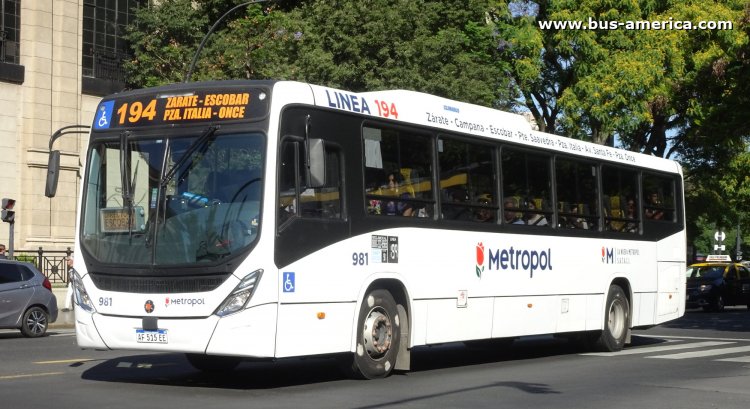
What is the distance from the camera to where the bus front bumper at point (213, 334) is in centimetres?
1156

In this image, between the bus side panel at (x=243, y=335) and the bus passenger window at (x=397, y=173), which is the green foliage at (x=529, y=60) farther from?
the bus side panel at (x=243, y=335)

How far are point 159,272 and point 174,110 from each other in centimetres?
171

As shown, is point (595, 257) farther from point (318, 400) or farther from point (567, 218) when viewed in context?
point (318, 400)

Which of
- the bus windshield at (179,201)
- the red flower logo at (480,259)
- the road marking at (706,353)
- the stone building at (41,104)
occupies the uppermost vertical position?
the stone building at (41,104)

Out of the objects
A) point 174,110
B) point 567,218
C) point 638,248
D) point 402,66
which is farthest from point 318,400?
point 402,66

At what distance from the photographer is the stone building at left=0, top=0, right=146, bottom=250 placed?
114 ft

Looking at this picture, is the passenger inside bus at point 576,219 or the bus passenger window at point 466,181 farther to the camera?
the passenger inside bus at point 576,219

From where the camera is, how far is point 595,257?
59.9ft

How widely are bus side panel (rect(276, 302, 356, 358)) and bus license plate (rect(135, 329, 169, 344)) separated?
1114 millimetres

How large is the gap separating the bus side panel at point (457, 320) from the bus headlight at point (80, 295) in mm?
3940

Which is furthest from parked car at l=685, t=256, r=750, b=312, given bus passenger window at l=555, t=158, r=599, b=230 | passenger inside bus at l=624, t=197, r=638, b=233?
bus passenger window at l=555, t=158, r=599, b=230

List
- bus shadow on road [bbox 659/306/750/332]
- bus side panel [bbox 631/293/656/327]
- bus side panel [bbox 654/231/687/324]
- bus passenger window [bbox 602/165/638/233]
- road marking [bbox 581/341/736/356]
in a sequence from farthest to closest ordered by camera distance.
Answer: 1. bus shadow on road [bbox 659/306/750/332]
2. bus side panel [bbox 654/231/687/324]
3. bus side panel [bbox 631/293/656/327]
4. bus passenger window [bbox 602/165/638/233]
5. road marking [bbox 581/341/736/356]

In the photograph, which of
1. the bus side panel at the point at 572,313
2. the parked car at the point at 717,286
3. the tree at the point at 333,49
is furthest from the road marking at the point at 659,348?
the parked car at the point at 717,286

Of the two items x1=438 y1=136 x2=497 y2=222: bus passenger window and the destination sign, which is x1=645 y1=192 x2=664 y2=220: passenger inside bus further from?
the destination sign
